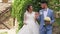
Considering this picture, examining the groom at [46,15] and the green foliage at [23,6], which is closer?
the groom at [46,15]

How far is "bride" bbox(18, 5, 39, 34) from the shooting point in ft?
24.0

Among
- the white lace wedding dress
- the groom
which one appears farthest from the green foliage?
the groom

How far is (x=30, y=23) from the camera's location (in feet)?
24.4

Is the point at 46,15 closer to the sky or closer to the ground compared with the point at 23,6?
closer to the sky

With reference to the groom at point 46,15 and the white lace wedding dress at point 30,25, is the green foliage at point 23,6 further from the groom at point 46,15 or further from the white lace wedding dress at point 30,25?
the groom at point 46,15

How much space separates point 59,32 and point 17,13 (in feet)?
6.01

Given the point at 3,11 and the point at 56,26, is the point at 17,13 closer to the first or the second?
the point at 56,26

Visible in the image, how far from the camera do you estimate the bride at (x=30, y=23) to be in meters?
7.31

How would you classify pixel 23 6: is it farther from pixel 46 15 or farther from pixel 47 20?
pixel 47 20

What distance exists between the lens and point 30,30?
24.7ft

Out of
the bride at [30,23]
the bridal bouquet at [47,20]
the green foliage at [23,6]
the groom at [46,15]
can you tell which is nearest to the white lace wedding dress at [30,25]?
the bride at [30,23]

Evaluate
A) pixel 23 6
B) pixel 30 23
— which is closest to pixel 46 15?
pixel 30 23

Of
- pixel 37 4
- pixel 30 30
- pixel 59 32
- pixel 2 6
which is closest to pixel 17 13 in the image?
pixel 37 4

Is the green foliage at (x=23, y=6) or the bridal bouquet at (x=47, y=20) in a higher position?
the bridal bouquet at (x=47, y=20)
